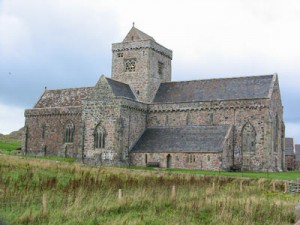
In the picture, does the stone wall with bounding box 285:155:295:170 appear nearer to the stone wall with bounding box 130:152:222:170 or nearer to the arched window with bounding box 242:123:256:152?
the arched window with bounding box 242:123:256:152

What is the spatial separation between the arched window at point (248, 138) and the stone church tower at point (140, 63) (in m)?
13.9

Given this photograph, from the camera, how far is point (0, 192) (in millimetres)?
19016

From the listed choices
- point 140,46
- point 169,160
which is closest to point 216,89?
point 169,160

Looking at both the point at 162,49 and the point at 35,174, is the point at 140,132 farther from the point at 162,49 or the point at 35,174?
the point at 35,174

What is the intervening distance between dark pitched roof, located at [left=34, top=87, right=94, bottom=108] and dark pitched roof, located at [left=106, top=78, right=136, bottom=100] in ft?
21.5

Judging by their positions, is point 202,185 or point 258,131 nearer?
point 202,185

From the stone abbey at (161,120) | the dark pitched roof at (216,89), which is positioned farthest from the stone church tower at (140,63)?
the dark pitched roof at (216,89)

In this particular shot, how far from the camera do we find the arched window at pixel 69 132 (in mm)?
60250

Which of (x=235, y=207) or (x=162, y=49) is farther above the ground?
(x=162, y=49)

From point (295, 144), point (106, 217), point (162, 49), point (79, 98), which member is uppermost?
point (162, 49)

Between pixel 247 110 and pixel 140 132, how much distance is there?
13.2 meters

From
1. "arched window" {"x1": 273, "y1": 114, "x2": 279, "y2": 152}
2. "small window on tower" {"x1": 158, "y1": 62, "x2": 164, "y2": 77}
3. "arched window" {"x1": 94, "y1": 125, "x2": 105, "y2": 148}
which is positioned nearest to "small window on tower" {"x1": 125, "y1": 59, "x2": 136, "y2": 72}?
"small window on tower" {"x1": 158, "y1": 62, "x2": 164, "y2": 77}

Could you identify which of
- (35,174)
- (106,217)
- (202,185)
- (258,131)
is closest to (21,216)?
(106,217)

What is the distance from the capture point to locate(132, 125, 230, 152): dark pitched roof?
4953 centimetres
